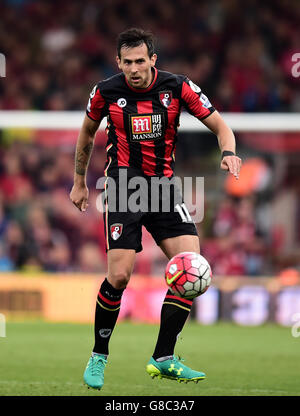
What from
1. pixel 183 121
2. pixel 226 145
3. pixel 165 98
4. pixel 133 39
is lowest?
pixel 226 145

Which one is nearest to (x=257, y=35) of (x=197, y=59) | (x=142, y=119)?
(x=197, y=59)

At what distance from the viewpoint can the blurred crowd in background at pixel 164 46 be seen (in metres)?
14.1

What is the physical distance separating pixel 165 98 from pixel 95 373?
6.19 feet

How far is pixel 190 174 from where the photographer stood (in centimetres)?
1284

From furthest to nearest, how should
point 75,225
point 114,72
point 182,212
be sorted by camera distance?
point 114,72
point 75,225
point 182,212

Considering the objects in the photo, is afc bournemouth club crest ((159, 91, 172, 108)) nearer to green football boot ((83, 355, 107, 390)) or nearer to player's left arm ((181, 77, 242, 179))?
Result: player's left arm ((181, 77, 242, 179))

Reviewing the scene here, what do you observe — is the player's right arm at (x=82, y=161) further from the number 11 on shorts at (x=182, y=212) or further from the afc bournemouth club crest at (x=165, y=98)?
the number 11 on shorts at (x=182, y=212)

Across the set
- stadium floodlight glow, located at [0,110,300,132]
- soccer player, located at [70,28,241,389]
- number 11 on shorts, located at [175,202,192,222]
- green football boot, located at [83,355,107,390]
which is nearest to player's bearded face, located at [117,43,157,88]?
soccer player, located at [70,28,241,389]

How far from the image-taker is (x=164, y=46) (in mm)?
15109

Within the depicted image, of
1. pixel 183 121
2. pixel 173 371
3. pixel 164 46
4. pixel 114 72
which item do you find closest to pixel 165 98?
pixel 173 371

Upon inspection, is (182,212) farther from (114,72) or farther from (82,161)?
(114,72)

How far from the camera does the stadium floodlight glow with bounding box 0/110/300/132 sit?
36.8 ft

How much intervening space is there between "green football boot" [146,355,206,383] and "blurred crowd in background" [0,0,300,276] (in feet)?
19.7
